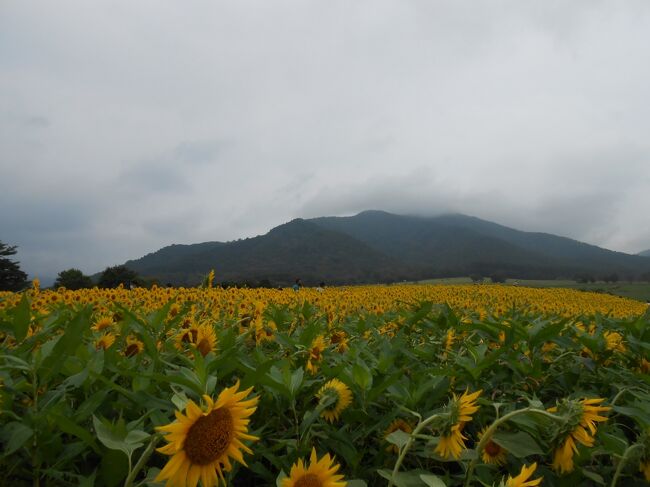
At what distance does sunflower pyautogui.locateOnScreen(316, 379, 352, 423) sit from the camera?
1.64 m

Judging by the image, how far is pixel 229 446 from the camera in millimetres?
1133

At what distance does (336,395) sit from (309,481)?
42cm

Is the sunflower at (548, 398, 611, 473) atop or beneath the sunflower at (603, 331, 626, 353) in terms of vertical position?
beneath

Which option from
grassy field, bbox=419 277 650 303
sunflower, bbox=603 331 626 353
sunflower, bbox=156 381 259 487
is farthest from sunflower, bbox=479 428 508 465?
grassy field, bbox=419 277 650 303

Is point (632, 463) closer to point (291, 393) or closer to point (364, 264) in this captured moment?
point (291, 393)

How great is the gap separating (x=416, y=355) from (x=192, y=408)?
162 centimetres

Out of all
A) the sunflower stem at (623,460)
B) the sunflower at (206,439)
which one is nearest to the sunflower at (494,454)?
the sunflower stem at (623,460)

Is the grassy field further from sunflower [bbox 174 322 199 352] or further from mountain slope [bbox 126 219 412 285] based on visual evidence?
mountain slope [bbox 126 219 412 285]

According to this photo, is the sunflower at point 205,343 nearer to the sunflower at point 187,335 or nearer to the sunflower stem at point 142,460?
the sunflower at point 187,335

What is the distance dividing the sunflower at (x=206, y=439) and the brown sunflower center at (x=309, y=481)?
23 cm

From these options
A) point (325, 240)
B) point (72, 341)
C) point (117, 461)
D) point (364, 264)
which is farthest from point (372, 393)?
point (325, 240)

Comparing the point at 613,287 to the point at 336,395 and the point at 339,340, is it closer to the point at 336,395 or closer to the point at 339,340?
the point at 339,340

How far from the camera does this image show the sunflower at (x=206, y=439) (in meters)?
1.05

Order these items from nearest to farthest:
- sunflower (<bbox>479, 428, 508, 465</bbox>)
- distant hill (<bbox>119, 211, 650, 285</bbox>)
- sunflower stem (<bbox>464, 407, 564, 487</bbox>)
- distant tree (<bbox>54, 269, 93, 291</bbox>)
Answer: sunflower stem (<bbox>464, 407, 564, 487</bbox>)
sunflower (<bbox>479, 428, 508, 465</bbox>)
distant tree (<bbox>54, 269, 93, 291</bbox>)
distant hill (<bbox>119, 211, 650, 285</bbox>)
